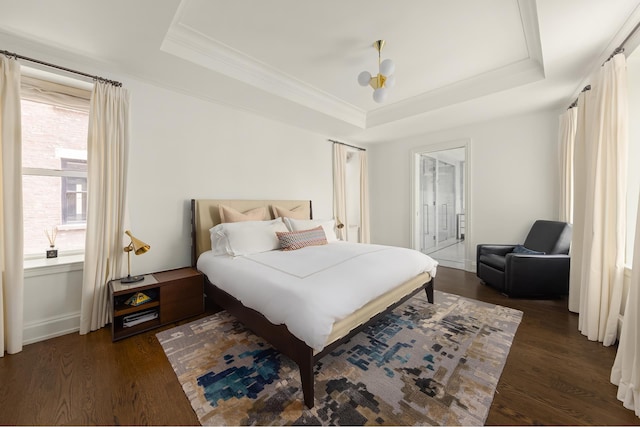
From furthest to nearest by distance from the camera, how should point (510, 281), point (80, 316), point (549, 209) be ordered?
point (549, 209)
point (510, 281)
point (80, 316)

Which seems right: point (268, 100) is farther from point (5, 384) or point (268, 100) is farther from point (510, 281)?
point (510, 281)

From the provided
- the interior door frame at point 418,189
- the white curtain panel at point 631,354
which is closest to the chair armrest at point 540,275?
the interior door frame at point 418,189

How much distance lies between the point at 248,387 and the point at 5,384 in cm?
163

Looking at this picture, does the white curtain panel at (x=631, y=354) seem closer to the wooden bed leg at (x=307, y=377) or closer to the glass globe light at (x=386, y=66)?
the wooden bed leg at (x=307, y=377)

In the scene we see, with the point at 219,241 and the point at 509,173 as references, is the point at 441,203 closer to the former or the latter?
the point at 509,173

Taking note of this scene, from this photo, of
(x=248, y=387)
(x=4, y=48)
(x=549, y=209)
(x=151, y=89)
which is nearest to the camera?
(x=248, y=387)

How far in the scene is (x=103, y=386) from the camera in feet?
5.36

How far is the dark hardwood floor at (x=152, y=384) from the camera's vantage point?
1386 mm

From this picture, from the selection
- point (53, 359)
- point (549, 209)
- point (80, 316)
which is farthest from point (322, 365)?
point (549, 209)

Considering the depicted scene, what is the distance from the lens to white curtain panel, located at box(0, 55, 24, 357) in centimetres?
193

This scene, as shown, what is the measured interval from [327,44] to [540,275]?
3.55m

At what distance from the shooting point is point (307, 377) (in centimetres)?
148

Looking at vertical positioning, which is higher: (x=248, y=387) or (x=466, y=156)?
(x=466, y=156)

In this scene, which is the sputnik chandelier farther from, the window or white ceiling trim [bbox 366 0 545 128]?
the window
